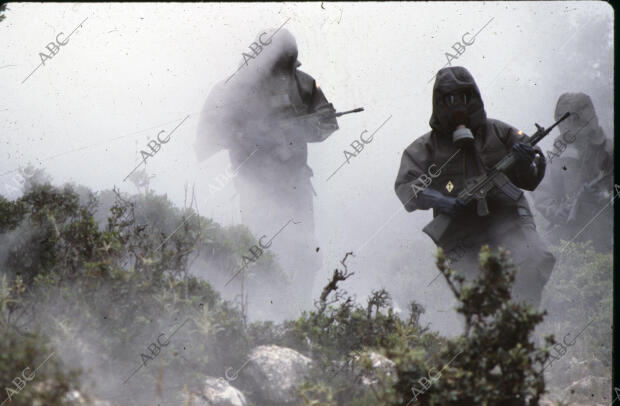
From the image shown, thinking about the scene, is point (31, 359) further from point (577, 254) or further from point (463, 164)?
point (577, 254)

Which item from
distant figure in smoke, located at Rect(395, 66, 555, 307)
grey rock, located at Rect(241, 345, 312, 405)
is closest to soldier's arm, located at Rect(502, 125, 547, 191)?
distant figure in smoke, located at Rect(395, 66, 555, 307)

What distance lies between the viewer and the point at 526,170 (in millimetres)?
5637

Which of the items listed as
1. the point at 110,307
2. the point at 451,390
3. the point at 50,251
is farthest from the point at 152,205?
the point at 451,390

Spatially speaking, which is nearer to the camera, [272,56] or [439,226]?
[439,226]

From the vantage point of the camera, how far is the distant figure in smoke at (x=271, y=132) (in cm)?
825

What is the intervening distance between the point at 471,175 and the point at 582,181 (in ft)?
25.6

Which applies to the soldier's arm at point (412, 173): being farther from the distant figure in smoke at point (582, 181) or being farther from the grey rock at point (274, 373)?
the distant figure in smoke at point (582, 181)

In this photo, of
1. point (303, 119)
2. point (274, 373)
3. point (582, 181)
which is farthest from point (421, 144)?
point (582, 181)

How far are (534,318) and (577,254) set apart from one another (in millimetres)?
8314

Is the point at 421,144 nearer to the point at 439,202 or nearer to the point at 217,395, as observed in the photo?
the point at 439,202

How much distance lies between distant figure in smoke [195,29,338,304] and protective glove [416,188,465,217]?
284 cm

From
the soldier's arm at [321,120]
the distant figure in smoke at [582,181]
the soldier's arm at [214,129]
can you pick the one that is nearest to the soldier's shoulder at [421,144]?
the soldier's arm at [321,120]

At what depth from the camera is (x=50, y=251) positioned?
5.52 metres

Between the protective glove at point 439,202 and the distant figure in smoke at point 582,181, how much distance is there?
624 centimetres
